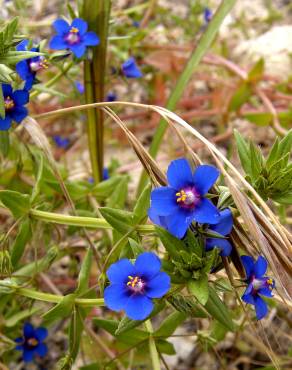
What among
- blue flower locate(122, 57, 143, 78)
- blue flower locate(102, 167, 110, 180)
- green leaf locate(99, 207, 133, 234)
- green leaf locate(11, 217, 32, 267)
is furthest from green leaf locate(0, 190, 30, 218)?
blue flower locate(122, 57, 143, 78)

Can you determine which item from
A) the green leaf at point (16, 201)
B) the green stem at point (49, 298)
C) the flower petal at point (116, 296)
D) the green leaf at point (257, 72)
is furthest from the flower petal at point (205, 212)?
the green leaf at point (257, 72)

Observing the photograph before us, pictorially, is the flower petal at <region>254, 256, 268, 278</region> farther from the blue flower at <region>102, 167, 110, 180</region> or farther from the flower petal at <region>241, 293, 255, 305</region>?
the blue flower at <region>102, 167, 110, 180</region>

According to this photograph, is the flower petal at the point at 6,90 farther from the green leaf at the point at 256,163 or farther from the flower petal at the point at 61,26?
the green leaf at the point at 256,163

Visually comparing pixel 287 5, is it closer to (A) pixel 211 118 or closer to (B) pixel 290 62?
(B) pixel 290 62

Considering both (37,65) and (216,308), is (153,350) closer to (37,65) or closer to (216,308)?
(216,308)

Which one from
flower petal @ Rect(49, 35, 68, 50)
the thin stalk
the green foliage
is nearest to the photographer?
the green foliage

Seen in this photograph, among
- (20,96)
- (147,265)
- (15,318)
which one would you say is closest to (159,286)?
(147,265)

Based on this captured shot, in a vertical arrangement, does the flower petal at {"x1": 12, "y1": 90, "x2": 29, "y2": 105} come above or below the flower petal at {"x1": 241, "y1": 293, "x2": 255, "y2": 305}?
above
